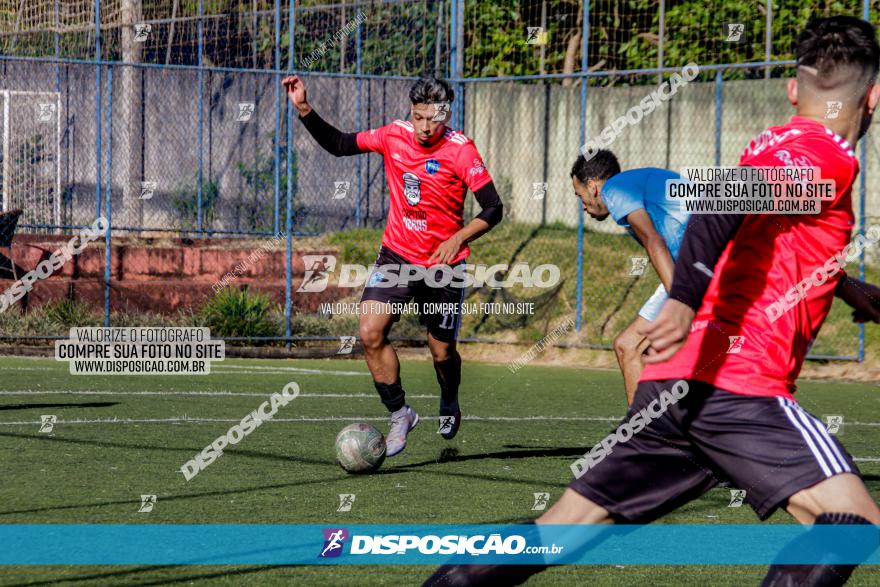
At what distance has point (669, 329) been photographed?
3.61 meters

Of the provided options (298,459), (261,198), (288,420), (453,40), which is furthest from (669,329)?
(261,198)

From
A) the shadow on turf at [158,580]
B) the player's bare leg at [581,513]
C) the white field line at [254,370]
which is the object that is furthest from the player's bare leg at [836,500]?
the white field line at [254,370]

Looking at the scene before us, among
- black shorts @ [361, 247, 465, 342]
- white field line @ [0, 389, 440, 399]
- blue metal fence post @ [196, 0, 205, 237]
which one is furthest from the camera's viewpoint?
blue metal fence post @ [196, 0, 205, 237]

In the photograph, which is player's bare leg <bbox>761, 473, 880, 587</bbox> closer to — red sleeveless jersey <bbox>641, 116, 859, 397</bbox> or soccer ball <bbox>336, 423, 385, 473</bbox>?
red sleeveless jersey <bbox>641, 116, 859, 397</bbox>

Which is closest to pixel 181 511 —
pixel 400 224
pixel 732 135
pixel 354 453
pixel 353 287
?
pixel 354 453

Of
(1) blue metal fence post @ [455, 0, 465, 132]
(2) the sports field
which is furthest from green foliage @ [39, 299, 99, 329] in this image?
(1) blue metal fence post @ [455, 0, 465, 132]

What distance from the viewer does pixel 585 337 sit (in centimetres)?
1777

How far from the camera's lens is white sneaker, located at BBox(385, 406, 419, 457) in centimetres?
895

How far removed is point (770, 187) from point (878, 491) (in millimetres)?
4653

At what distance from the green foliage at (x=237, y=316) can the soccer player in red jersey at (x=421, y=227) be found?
808 cm

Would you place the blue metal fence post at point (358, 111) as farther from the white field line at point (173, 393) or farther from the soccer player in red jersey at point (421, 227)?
the soccer player in red jersey at point (421, 227)

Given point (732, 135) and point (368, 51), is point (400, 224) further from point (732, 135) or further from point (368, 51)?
point (368, 51)

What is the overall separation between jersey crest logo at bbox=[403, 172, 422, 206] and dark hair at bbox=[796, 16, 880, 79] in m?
5.76

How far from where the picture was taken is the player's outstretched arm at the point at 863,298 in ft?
15.1
